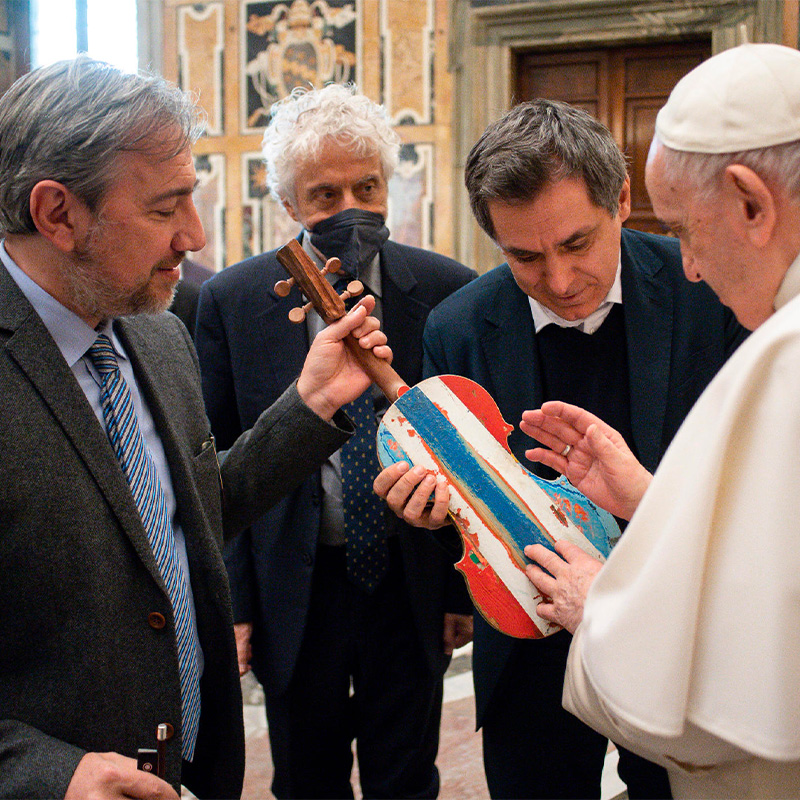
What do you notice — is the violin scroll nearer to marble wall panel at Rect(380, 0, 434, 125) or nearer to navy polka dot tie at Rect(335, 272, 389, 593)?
navy polka dot tie at Rect(335, 272, 389, 593)

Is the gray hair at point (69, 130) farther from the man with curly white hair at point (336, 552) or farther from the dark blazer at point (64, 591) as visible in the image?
the man with curly white hair at point (336, 552)

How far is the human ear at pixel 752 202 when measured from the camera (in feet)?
3.83

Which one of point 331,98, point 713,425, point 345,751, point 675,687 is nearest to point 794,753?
point 675,687

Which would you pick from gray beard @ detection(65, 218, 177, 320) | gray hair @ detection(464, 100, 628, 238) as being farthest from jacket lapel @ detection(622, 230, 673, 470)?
gray beard @ detection(65, 218, 177, 320)

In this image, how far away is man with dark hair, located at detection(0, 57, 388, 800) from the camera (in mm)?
1408

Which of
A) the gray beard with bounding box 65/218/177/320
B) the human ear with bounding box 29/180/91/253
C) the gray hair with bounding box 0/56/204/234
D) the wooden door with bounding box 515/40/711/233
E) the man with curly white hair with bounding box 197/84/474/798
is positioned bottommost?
the man with curly white hair with bounding box 197/84/474/798

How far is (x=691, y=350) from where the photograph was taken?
6.71 feet

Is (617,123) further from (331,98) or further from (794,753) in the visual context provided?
(794,753)

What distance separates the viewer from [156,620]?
1532 mm

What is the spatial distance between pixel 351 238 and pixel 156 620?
1308 millimetres

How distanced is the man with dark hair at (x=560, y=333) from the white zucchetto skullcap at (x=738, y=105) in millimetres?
653

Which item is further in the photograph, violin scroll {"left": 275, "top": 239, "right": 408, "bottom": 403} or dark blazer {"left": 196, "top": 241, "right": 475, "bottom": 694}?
dark blazer {"left": 196, "top": 241, "right": 475, "bottom": 694}

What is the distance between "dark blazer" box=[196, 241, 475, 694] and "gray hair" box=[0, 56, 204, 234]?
987 mm

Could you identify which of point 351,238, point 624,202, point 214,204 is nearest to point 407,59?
point 214,204
